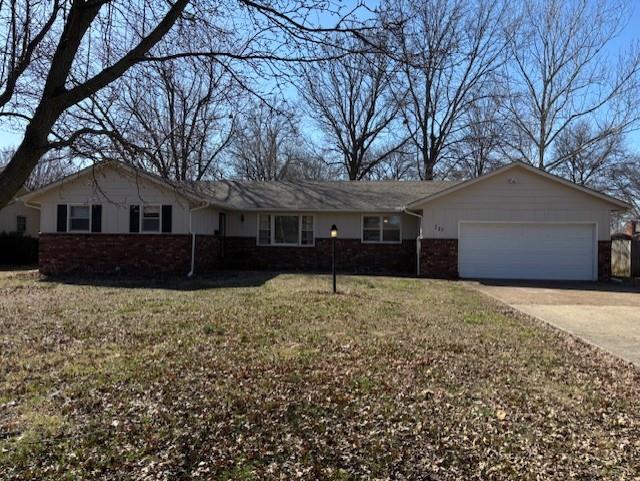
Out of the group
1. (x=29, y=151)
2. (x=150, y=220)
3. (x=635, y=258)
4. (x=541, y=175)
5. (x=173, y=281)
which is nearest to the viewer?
(x=29, y=151)

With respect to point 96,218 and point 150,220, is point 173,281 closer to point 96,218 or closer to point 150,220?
point 150,220

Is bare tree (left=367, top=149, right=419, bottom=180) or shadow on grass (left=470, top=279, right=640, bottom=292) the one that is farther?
bare tree (left=367, top=149, right=419, bottom=180)

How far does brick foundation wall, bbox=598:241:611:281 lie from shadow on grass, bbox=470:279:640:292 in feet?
1.02

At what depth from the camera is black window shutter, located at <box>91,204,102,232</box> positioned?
18391 millimetres

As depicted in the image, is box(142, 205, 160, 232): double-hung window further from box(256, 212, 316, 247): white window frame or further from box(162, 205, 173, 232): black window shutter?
box(256, 212, 316, 247): white window frame

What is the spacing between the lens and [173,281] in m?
16.2

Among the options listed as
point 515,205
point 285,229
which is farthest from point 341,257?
point 515,205

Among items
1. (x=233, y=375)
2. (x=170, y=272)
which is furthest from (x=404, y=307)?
(x=170, y=272)

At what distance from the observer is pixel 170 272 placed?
1814 centimetres

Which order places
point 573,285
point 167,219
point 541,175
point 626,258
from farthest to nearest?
1. point 626,258
2. point 167,219
3. point 541,175
4. point 573,285

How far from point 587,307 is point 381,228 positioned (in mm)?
9929

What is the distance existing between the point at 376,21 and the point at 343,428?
3.19 meters

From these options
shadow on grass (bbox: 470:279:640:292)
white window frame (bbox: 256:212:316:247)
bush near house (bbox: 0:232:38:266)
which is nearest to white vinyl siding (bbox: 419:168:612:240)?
shadow on grass (bbox: 470:279:640:292)

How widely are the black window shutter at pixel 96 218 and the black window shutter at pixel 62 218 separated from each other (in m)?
0.97
